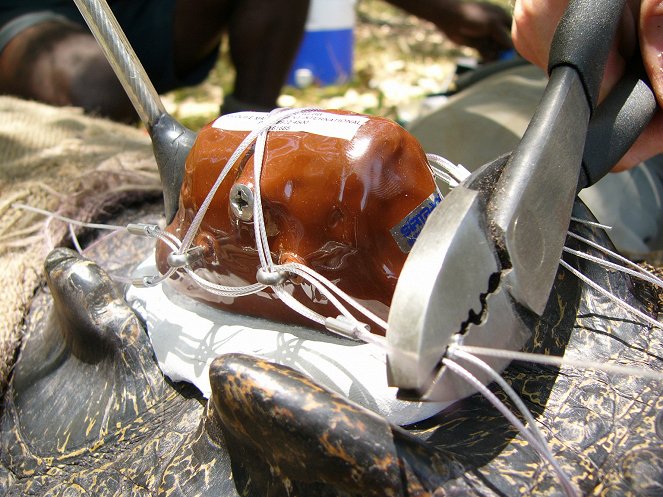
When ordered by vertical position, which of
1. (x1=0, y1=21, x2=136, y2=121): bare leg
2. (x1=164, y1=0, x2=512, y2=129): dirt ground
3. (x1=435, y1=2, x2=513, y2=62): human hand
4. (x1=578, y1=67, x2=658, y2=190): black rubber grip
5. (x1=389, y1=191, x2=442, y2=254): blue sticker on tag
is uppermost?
(x1=578, y1=67, x2=658, y2=190): black rubber grip

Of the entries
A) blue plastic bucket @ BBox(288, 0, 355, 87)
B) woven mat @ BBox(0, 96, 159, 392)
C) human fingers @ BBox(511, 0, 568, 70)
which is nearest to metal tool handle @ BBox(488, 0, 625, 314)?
human fingers @ BBox(511, 0, 568, 70)

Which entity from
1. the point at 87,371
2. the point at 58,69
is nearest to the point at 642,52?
the point at 87,371

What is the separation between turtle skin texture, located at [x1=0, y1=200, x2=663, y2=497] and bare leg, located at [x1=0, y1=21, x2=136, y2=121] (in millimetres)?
936

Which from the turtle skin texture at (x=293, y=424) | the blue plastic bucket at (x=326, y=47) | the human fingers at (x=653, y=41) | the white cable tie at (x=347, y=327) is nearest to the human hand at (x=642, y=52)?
the human fingers at (x=653, y=41)

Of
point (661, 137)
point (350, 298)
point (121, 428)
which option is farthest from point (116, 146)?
point (661, 137)

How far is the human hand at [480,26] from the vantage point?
253cm

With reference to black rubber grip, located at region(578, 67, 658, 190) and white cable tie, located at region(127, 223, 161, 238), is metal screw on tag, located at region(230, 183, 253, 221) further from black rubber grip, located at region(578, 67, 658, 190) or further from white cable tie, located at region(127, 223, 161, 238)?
black rubber grip, located at region(578, 67, 658, 190)

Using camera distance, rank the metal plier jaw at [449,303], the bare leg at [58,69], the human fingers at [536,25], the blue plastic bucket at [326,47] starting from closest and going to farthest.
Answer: the metal plier jaw at [449,303], the human fingers at [536,25], the bare leg at [58,69], the blue plastic bucket at [326,47]

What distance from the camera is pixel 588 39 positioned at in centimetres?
70

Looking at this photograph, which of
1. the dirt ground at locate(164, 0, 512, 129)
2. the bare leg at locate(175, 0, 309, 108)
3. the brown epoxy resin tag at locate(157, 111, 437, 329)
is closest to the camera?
the brown epoxy resin tag at locate(157, 111, 437, 329)

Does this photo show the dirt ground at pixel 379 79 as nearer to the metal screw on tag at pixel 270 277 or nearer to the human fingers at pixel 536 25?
the human fingers at pixel 536 25

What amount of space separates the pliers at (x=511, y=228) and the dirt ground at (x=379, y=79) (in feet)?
5.46

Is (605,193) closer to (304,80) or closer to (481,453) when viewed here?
(481,453)

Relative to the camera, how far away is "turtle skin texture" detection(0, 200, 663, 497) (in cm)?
54
